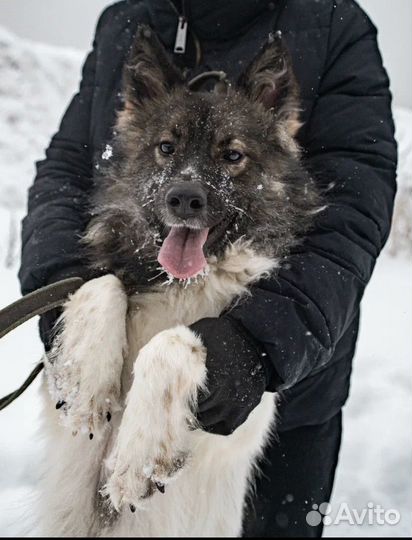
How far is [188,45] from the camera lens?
303 centimetres

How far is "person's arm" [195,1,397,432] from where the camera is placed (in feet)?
7.46

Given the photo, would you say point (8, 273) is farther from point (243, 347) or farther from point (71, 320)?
point (243, 347)

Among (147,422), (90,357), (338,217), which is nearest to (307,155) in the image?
(338,217)

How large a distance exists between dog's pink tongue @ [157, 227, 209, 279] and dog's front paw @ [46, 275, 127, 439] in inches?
9.6

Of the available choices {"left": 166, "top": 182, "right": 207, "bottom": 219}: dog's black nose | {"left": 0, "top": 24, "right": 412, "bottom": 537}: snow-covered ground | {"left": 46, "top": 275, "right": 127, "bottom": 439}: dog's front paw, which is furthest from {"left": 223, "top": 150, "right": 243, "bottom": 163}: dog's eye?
{"left": 0, "top": 24, "right": 412, "bottom": 537}: snow-covered ground

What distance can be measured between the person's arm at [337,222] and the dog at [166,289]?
14 cm

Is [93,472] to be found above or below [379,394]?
above

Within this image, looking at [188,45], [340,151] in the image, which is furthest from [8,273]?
[340,151]

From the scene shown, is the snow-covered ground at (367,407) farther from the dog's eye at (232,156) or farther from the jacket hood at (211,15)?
the jacket hood at (211,15)

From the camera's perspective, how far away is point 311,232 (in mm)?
2730

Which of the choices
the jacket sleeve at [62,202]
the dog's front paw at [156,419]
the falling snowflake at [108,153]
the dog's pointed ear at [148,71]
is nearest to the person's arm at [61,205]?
the jacket sleeve at [62,202]

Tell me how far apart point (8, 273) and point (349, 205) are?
12.5 ft

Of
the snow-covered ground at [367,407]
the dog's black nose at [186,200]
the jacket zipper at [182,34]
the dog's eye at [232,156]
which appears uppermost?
the jacket zipper at [182,34]

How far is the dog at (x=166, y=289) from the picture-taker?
217cm
